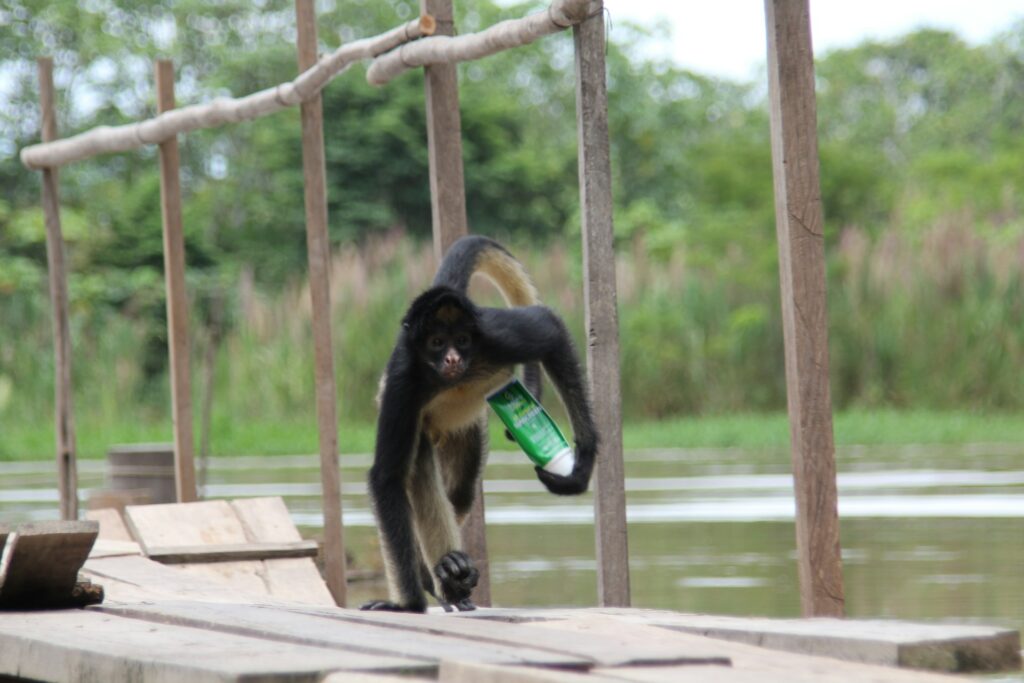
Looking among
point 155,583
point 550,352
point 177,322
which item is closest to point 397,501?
point 550,352

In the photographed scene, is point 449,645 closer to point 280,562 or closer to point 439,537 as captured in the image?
point 439,537

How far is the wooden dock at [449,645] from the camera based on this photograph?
2973mm

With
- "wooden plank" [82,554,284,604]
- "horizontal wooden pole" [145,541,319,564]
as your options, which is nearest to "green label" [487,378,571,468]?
"wooden plank" [82,554,284,604]

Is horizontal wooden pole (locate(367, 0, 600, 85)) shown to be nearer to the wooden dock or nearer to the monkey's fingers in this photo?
the monkey's fingers

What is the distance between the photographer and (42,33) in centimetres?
3177

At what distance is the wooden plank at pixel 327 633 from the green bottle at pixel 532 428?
827 mm

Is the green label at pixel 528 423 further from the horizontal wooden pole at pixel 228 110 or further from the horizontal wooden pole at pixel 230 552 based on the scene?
the horizontal wooden pole at pixel 230 552

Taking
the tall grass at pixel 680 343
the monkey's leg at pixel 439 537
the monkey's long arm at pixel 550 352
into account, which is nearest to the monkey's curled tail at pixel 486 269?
the monkey's long arm at pixel 550 352

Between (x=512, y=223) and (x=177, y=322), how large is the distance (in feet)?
68.1

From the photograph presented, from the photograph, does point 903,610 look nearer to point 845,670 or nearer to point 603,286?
point 603,286

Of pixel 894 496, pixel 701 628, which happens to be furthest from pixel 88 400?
pixel 701 628

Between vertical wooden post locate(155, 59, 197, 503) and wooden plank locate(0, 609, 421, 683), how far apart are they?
3387 millimetres

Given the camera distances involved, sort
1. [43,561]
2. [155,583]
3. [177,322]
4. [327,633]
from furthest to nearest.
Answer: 1. [177,322]
2. [155,583]
3. [43,561]
4. [327,633]

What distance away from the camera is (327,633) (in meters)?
3.58
